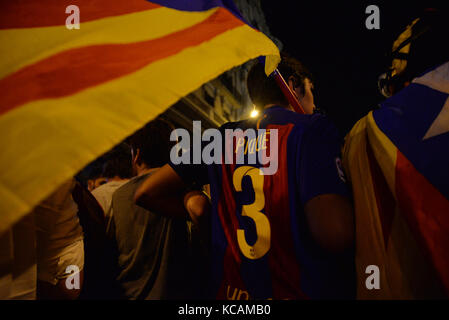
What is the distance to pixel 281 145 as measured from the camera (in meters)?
1.33

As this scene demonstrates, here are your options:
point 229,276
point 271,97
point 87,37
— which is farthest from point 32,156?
point 271,97

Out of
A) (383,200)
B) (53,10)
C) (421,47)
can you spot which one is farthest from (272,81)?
(53,10)

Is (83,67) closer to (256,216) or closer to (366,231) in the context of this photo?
(256,216)

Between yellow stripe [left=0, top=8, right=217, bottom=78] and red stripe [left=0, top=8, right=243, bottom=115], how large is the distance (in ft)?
0.15

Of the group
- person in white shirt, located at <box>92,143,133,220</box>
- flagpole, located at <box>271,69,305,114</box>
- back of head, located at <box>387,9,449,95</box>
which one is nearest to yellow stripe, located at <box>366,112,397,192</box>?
back of head, located at <box>387,9,449,95</box>

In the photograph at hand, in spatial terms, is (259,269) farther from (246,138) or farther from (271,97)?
(271,97)

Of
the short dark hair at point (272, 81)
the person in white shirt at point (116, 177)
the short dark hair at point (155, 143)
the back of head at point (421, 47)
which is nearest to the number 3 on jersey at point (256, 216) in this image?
the short dark hair at point (272, 81)

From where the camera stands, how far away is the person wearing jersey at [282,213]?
1140 millimetres

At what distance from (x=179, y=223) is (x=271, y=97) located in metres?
1.37

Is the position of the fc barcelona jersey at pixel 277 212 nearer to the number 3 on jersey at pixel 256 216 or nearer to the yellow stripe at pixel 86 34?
the number 3 on jersey at pixel 256 216

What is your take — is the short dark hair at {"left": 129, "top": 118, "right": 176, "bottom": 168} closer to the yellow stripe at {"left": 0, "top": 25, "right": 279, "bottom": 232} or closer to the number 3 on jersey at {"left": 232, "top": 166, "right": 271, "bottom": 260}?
the number 3 on jersey at {"left": 232, "top": 166, "right": 271, "bottom": 260}

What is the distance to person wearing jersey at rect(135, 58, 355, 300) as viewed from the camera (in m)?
1.14

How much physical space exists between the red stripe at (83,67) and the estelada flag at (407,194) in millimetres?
933

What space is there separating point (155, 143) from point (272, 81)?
120cm
